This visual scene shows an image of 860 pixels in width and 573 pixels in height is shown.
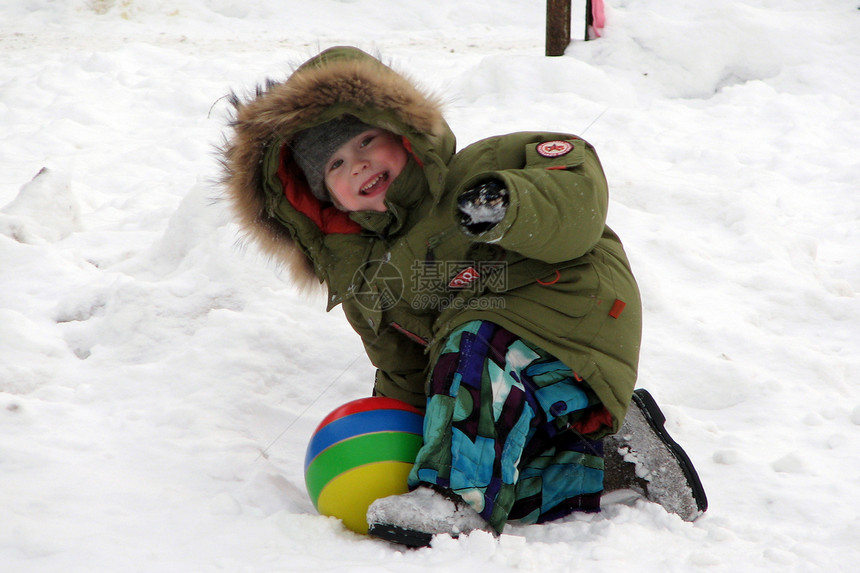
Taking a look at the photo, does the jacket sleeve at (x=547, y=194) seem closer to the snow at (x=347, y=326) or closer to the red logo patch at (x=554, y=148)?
the red logo patch at (x=554, y=148)

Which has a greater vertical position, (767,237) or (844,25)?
(844,25)

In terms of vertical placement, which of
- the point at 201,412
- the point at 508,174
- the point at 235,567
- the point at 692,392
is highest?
the point at 508,174

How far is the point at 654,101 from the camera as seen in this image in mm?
6117

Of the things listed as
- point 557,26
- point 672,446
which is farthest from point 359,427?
point 557,26

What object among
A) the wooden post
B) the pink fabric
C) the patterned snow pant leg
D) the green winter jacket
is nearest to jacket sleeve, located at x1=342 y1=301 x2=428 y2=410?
the green winter jacket

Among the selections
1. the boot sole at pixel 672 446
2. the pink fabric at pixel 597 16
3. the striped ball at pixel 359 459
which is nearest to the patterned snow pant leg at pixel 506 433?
the striped ball at pixel 359 459

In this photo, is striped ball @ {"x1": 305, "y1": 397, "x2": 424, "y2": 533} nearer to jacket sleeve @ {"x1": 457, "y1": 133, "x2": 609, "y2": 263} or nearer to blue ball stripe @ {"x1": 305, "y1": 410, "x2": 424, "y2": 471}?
blue ball stripe @ {"x1": 305, "y1": 410, "x2": 424, "y2": 471}

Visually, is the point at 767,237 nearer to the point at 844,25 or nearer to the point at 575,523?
the point at 575,523

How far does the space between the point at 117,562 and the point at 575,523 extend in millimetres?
1236

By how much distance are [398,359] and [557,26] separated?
487cm

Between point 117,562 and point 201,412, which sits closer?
point 117,562

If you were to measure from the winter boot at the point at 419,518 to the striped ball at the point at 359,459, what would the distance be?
0.11m

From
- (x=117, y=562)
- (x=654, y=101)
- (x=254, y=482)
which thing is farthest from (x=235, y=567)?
(x=654, y=101)

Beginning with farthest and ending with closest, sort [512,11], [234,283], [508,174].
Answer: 1. [512,11]
2. [234,283]
3. [508,174]
